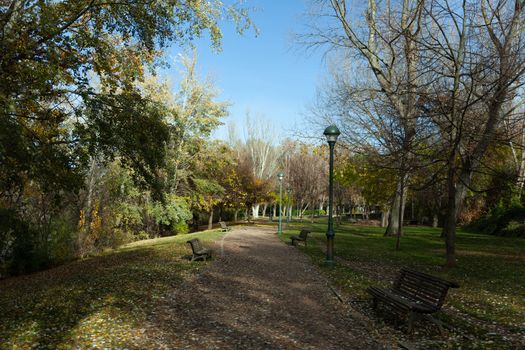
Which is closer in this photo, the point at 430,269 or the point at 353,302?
the point at 353,302

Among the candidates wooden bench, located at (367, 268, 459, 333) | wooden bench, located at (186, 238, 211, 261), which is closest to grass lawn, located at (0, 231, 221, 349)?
wooden bench, located at (186, 238, 211, 261)

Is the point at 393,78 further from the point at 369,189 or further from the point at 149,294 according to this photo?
the point at 369,189

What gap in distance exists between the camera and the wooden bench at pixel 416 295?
20.2 feet

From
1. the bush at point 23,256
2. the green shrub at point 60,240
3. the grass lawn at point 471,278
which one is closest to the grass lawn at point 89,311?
the grass lawn at point 471,278

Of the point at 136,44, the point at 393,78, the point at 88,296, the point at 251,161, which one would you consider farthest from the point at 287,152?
the point at 88,296

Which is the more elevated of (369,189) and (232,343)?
(369,189)

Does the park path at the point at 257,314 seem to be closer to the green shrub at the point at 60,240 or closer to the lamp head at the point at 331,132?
the lamp head at the point at 331,132

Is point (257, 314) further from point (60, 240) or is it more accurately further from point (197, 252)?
point (60, 240)

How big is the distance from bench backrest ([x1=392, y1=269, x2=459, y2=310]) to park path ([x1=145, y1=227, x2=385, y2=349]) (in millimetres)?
1099

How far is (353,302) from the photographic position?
8.29 m

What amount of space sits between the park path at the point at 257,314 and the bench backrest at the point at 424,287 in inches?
43.3

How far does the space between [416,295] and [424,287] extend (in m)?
0.26

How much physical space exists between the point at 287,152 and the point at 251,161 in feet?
22.9

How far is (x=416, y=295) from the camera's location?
7.02 metres
